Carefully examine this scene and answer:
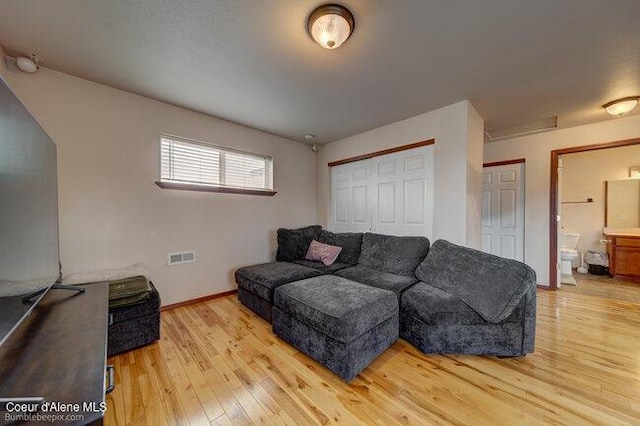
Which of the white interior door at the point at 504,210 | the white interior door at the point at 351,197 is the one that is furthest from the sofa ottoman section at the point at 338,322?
the white interior door at the point at 504,210

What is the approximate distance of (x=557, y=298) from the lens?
10.1 feet

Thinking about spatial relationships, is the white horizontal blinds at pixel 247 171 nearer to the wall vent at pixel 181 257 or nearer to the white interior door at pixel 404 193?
the wall vent at pixel 181 257

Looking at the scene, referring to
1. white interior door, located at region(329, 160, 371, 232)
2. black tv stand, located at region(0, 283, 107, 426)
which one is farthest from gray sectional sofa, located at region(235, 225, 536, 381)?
white interior door, located at region(329, 160, 371, 232)

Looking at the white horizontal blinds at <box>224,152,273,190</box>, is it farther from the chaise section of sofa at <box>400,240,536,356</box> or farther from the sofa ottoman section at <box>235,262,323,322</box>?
the chaise section of sofa at <box>400,240,536,356</box>

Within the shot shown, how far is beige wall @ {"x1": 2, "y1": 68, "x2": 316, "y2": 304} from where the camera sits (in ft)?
7.06

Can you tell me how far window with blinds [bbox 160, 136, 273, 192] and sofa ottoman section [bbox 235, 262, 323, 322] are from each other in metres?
1.23

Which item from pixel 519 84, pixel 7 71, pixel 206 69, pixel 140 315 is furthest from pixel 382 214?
pixel 7 71

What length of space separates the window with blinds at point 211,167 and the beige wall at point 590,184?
5811mm

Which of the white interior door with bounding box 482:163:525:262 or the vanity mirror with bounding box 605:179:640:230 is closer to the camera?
the white interior door with bounding box 482:163:525:262

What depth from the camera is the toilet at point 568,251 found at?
4074 mm

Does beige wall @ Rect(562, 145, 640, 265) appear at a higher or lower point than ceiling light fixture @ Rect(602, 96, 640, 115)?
lower

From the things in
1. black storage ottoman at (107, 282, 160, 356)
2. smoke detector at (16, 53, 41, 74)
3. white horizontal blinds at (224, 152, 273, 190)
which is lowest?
black storage ottoman at (107, 282, 160, 356)

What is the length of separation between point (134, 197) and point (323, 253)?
2270mm

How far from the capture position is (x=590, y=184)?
175 inches
